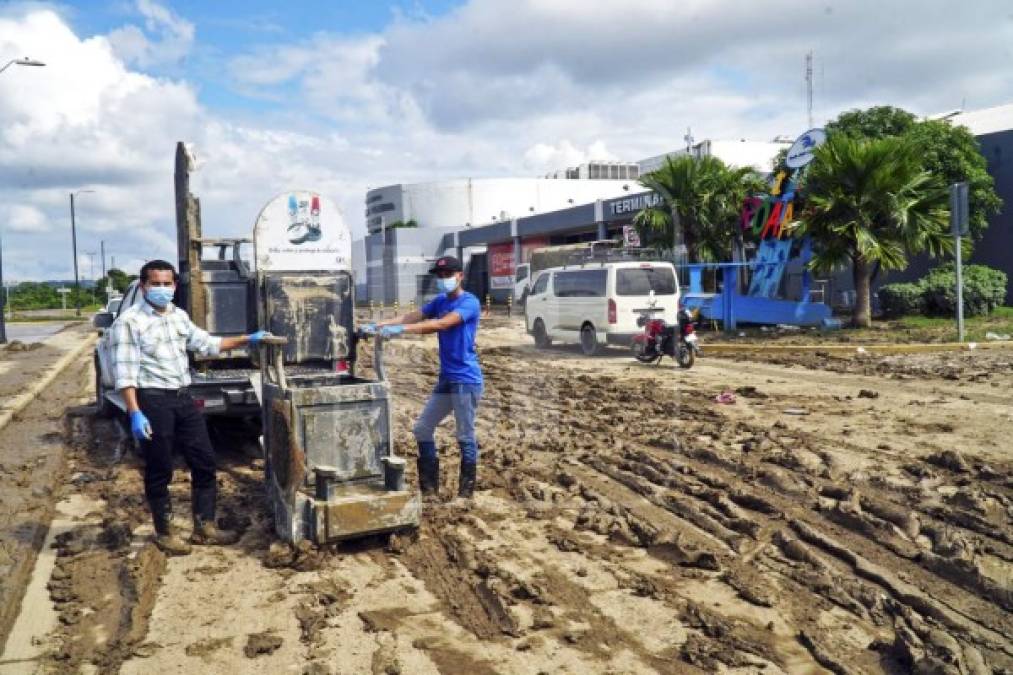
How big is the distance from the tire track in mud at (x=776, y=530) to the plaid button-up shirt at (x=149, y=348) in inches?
78.3

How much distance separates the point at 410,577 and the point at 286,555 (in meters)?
0.83

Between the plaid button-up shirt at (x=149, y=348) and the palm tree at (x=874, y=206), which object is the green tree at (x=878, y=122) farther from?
the plaid button-up shirt at (x=149, y=348)

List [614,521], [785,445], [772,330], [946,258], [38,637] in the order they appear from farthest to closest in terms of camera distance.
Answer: [946,258] < [772,330] < [785,445] < [614,521] < [38,637]

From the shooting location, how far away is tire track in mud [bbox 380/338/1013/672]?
13.6ft

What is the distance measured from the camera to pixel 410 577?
5.12m

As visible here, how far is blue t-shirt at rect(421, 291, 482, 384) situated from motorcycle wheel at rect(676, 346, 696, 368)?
912 cm

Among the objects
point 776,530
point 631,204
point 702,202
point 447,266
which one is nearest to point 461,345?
point 447,266

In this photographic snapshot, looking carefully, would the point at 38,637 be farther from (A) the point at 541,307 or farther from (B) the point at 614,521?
(A) the point at 541,307

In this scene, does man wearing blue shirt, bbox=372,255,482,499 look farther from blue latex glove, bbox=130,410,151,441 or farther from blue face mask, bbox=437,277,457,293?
blue latex glove, bbox=130,410,151,441

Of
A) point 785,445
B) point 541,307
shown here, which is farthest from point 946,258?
point 785,445

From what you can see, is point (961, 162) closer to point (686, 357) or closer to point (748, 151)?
point (686, 357)

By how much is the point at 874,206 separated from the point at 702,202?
7.05m

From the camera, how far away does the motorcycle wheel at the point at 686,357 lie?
15156 millimetres

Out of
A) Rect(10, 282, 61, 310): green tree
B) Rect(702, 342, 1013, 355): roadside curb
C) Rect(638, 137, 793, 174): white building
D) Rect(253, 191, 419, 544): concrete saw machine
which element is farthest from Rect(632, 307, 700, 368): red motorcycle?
Rect(10, 282, 61, 310): green tree
